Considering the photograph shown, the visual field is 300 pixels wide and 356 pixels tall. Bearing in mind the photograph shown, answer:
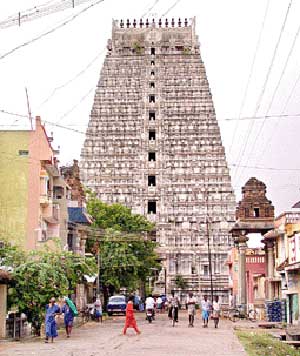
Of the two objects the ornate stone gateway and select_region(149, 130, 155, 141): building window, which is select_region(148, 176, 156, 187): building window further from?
the ornate stone gateway

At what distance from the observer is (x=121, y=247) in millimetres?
67875

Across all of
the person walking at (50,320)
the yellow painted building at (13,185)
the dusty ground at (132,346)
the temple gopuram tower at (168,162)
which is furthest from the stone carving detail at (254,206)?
the temple gopuram tower at (168,162)

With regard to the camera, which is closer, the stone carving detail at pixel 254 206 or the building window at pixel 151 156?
the stone carving detail at pixel 254 206

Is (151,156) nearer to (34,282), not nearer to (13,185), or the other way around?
(13,185)

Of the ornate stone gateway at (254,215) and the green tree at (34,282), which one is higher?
the ornate stone gateway at (254,215)

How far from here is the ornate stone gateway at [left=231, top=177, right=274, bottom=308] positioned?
52.1 metres

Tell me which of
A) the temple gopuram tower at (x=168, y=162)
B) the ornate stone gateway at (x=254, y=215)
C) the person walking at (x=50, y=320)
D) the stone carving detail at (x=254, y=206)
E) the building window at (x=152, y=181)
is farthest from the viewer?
the building window at (x=152, y=181)

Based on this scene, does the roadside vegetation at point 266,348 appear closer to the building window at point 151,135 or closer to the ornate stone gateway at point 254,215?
the ornate stone gateway at point 254,215

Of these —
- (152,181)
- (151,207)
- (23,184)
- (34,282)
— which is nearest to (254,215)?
(23,184)

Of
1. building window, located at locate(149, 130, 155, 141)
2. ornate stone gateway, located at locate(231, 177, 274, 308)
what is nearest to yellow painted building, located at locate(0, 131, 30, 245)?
ornate stone gateway, located at locate(231, 177, 274, 308)

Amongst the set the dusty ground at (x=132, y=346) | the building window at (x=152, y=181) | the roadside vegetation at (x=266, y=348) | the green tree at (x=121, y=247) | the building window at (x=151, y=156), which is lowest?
the roadside vegetation at (x=266, y=348)

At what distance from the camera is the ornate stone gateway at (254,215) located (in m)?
52.1

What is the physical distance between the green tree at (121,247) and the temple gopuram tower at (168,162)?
19420 millimetres

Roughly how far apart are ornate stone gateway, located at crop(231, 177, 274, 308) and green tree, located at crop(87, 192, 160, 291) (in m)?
15.3
